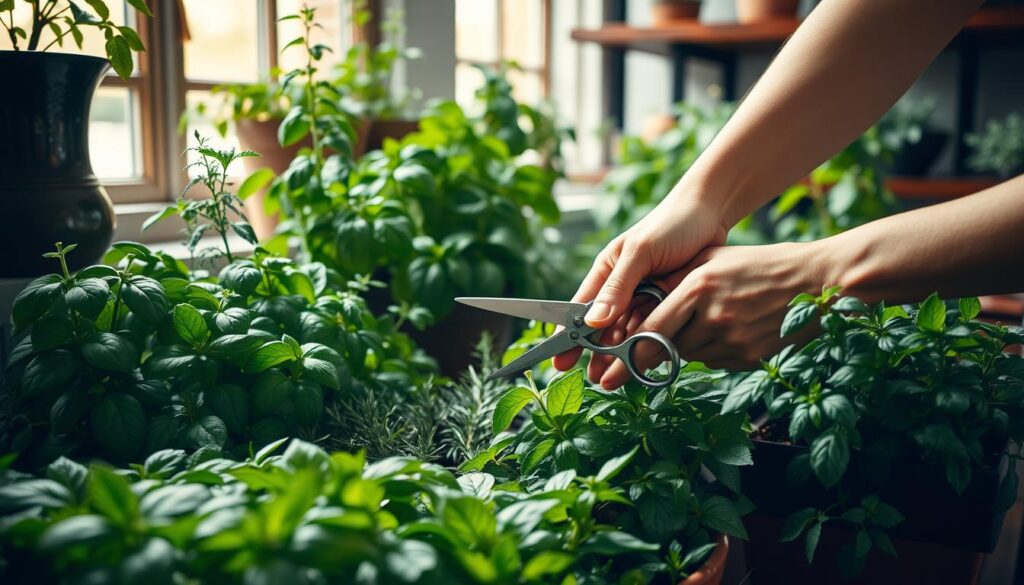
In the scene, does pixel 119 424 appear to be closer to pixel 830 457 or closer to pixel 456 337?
pixel 830 457

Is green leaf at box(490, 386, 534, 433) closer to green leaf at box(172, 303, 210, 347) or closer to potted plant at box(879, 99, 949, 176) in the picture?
green leaf at box(172, 303, 210, 347)

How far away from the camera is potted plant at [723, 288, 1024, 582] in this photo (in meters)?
0.61

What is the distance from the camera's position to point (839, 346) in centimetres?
64

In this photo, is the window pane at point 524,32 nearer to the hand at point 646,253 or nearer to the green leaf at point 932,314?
the hand at point 646,253

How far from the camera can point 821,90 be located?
91 cm

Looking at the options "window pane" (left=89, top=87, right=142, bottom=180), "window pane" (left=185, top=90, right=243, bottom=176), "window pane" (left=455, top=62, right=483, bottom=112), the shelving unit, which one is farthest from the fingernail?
the shelving unit

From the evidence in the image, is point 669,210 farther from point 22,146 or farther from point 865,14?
point 22,146

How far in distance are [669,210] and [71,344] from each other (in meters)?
0.58

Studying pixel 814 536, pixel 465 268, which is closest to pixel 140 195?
pixel 465 268

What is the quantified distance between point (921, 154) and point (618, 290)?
184cm

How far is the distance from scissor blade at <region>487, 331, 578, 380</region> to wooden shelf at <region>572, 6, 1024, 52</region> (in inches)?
68.1

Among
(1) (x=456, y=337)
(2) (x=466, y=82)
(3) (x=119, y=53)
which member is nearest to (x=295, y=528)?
(3) (x=119, y=53)

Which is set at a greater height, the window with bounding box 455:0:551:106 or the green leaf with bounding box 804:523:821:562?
the window with bounding box 455:0:551:106

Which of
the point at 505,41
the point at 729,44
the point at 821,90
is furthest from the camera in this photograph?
the point at 729,44
